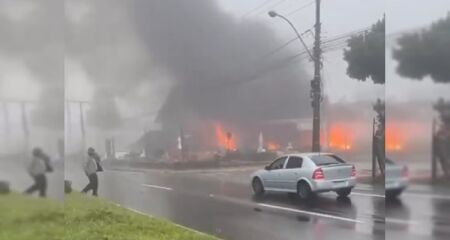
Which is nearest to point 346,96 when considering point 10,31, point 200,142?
point 200,142

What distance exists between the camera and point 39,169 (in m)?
5.04

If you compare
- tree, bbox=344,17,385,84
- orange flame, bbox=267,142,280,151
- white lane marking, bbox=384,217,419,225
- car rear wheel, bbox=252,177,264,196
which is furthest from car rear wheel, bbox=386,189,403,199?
car rear wheel, bbox=252,177,264,196

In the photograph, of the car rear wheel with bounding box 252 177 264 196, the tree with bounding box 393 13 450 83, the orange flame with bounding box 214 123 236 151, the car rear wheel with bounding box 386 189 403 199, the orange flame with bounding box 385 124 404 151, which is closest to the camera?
the tree with bounding box 393 13 450 83

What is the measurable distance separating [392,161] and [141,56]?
237cm

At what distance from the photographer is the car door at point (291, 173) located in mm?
4016

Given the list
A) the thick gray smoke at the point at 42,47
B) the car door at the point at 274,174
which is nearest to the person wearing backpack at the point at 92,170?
the thick gray smoke at the point at 42,47

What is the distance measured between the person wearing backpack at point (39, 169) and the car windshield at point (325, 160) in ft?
8.05

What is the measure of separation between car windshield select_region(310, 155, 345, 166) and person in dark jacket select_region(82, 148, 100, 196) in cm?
212

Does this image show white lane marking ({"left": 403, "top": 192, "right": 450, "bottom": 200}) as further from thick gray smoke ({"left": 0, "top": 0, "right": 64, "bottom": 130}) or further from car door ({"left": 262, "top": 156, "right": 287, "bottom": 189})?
thick gray smoke ({"left": 0, "top": 0, "right": 64, "bottom": 130})

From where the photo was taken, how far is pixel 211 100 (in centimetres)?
454

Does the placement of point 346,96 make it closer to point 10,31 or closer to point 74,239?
point 74,239

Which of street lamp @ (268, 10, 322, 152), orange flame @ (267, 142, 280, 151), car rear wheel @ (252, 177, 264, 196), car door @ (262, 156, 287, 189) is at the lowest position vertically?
car rear wheel @ (252, 177, 264, 196)

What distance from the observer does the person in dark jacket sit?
5.10 meters

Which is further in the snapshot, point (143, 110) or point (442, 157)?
point (143, 110)
